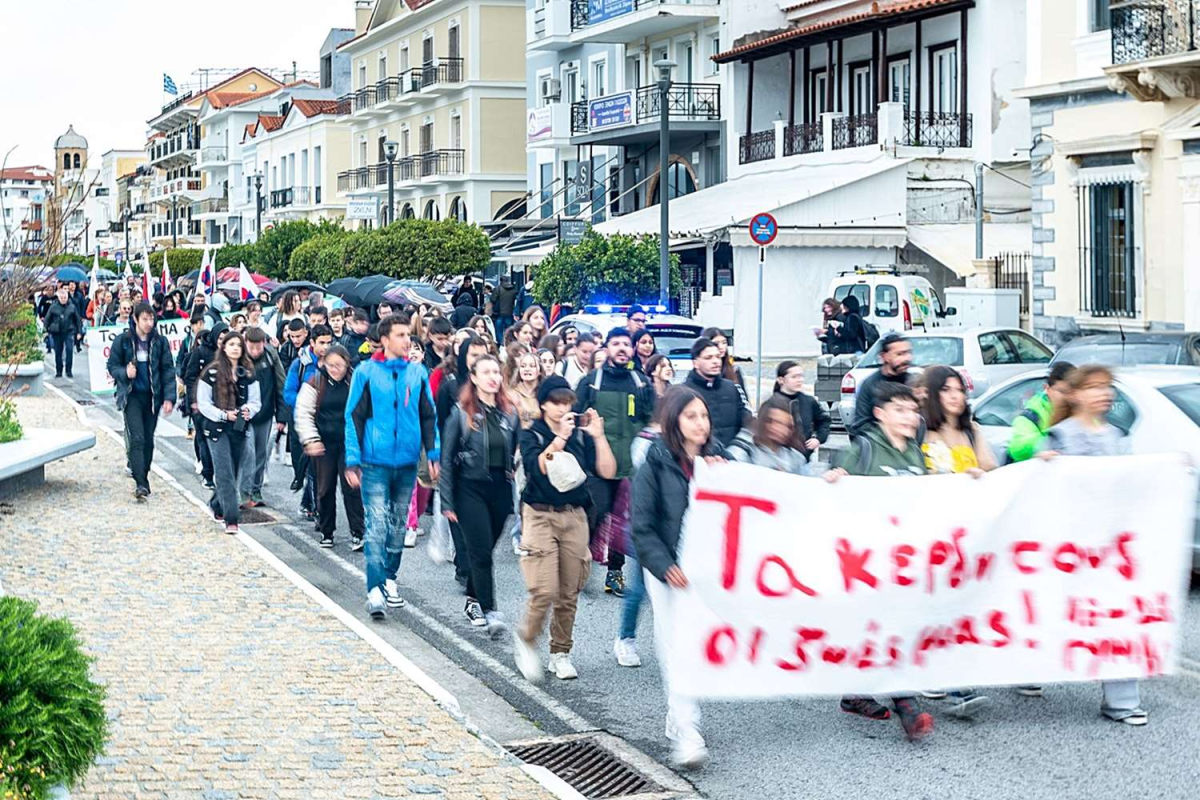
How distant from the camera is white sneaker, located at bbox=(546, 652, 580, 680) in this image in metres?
9.05

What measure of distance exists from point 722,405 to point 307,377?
16.0 feet

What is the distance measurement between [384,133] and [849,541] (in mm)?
59804

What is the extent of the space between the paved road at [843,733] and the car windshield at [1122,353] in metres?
4.40

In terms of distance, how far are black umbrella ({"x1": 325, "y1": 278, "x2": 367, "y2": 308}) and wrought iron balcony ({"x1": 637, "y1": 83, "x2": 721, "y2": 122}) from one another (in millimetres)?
8757

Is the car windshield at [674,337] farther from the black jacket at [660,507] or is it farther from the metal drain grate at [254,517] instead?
the black jacket at [660,507]

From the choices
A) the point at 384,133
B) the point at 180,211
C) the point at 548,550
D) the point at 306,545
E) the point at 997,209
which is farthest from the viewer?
the point at 180,211

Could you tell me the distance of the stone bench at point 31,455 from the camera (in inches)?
595

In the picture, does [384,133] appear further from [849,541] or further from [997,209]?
[849,541]

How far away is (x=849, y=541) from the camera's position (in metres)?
7.58

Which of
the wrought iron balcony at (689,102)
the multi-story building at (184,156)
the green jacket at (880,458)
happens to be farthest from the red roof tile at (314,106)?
the green jacket at (880,458)

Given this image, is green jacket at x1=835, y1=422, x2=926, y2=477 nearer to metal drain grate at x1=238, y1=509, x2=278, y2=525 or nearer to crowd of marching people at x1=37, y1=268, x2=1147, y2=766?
crowd of marching people at x1=37, y1=268, x2=1147, y2=766

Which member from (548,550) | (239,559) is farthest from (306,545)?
(548,550)

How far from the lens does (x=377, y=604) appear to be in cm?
1062

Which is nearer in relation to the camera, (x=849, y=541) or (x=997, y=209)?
(x=849, y=541)
